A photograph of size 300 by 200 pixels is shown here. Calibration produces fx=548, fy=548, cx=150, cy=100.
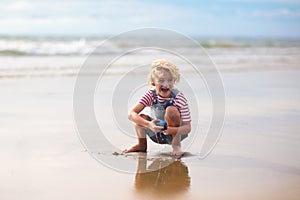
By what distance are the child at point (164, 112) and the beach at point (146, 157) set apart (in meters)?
0.17

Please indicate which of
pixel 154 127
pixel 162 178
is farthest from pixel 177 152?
pixel 162 178

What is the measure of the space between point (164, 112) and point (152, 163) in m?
0.50

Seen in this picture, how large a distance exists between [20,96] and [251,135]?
12.5 ft

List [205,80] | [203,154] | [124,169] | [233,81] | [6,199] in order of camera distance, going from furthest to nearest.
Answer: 1. [233,81]
2. [205,80]
3. [203,154]
4. [124,169]
5. [6,199]

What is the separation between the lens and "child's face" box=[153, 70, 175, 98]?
4.52 m

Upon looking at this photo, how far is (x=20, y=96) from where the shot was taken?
788cm

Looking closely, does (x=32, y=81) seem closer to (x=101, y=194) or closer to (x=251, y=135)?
(x=251, y=135)

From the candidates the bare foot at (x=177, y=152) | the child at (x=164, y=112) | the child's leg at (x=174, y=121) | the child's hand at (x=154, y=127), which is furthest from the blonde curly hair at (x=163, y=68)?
the bare foot at (x=177, y=152)

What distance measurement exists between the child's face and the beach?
1.79 ft

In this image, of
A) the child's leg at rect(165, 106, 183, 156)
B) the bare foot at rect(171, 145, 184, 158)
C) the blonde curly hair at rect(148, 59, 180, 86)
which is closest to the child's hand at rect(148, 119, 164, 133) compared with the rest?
the child's leg at rect(165, 106, 183, 156)

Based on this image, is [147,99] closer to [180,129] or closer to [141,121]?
[141,121]

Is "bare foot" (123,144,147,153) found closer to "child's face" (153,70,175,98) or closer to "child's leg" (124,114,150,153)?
"child's leg" (124,114,150,153)

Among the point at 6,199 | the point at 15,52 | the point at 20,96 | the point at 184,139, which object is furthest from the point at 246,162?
the point at 15,52

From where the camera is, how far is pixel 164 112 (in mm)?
4625
